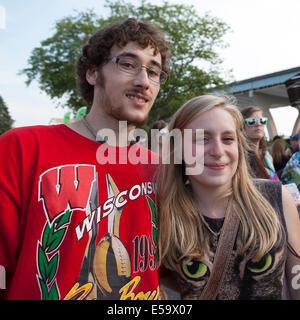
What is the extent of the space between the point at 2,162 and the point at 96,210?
499 millimetres

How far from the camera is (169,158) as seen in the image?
6.51 ft

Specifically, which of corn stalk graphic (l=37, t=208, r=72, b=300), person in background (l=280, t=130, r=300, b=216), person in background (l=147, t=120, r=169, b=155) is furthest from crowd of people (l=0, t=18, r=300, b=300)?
person in background (l=147, t=120, r=169, b=155)

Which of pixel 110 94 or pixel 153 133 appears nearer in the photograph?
pixel 110 94

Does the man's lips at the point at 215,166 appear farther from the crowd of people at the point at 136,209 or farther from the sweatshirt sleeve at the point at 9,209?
the sweatshirt sleeve at the point at 9,209

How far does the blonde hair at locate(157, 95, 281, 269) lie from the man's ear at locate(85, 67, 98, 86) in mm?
617

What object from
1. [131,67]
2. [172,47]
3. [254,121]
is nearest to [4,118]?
[172,47]

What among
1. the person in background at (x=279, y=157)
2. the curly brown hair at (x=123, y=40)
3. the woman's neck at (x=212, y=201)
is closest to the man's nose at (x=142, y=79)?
the curly brown hair at (x=123, y=40)

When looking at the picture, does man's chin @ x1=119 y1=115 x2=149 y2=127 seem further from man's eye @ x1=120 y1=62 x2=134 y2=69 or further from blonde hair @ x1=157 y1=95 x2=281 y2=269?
man's eye @ x1=120 y1=62 x2=134 y2=69

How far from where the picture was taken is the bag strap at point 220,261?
61.2 inches

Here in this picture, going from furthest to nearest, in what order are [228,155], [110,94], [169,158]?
1. [169,158]
2. [110,94]
3. [228,155]

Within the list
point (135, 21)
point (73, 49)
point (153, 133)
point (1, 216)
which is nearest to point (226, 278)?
point (1, 216)

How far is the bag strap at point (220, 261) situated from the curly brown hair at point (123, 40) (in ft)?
3.69

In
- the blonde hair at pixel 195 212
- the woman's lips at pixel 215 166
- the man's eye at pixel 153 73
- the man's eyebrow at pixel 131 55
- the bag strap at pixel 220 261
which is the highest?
the man's eyebrow at pixel 131 55
